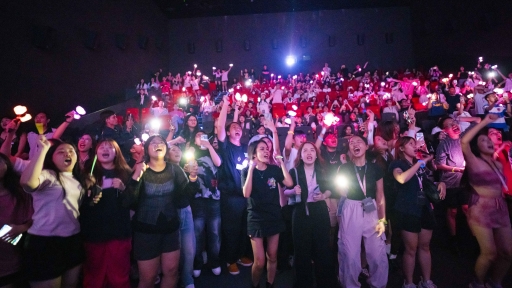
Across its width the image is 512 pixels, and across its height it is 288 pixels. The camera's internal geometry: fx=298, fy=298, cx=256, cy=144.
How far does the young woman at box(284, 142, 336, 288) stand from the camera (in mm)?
3258

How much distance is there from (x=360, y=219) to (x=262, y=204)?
3.37 ft

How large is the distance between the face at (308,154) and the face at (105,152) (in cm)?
199

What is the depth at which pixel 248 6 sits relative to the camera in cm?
1695

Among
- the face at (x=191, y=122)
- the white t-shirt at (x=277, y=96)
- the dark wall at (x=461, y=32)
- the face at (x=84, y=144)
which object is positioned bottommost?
the face at (x=84, y=144)

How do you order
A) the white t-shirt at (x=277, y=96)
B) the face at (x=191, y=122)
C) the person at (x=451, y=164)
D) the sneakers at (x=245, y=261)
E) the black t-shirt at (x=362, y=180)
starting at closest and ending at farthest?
the black t-shirt at (x=362, y=180) < the sneakers at (x=245, y=261) < the person at (x=451, y=164) < the face at (x=191, y=122) < the white t-shirt at (x=277, y=96)

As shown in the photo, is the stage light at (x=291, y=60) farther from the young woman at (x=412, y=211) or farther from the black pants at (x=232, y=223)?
the young woman at (x=412, y=211)

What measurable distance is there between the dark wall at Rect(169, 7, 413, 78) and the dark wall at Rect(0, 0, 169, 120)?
11.4ft

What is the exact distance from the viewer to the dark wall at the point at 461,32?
11.3 m

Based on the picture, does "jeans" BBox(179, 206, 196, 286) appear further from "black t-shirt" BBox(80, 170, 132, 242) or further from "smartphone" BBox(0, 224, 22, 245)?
"smartphone" BBox(0, 224, 22, 245)

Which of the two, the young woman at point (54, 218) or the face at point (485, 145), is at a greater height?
the face at point (485, 145)

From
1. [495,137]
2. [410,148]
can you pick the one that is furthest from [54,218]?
[495,137]

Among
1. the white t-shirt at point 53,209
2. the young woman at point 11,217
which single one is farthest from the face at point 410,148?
the young woman at point 11,217

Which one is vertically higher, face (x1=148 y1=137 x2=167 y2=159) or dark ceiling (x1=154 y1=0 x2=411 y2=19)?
dark ceiling (x1=154 y1=0 x2=411 y2=19)

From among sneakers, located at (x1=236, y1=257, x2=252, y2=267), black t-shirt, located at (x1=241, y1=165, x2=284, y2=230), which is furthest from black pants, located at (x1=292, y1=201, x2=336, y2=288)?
sneakers, located at (x1=236, y1=257, x2=252, y2=267)
